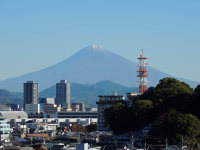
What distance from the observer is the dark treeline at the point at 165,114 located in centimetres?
5244

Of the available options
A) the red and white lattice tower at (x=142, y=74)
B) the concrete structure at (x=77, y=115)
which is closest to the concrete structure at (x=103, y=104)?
the red and white lattice tower at (x=142, y=74)

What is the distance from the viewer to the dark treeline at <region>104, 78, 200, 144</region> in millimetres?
52438

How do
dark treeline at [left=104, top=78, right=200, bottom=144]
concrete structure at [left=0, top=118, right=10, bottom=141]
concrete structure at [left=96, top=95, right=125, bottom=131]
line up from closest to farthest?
dark treeline at [left=104, top=78, right=200, bottom=144]
concrete structure at [left=0, top=118, right=10, bottom=141]
concrete structure at [left=96, top=95, right=125, bottom=131]

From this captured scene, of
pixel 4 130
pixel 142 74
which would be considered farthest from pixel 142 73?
pixel 4 130

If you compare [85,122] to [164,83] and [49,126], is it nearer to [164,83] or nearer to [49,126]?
[49,126]

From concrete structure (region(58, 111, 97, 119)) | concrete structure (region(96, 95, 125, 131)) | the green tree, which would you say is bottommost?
the green tree

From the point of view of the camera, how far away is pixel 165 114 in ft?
184

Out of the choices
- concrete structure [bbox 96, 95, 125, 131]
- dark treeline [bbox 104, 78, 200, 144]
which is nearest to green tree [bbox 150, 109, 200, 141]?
dark treeline [bbox 104, 78, 200, 144]

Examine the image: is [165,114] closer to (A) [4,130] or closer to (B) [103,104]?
(B) [103,104]

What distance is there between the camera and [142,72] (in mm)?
91688

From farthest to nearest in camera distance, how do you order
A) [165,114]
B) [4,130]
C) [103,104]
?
[103,104]
[4,130]
[165,114]

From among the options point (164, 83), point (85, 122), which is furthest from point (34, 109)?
point (164, 83)

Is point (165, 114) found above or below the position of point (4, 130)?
above

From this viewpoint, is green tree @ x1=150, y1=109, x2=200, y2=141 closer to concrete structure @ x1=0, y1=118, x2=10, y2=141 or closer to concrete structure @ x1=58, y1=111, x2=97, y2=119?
concrete structure @ x1=0, y1=118, x2=10, y2=141
